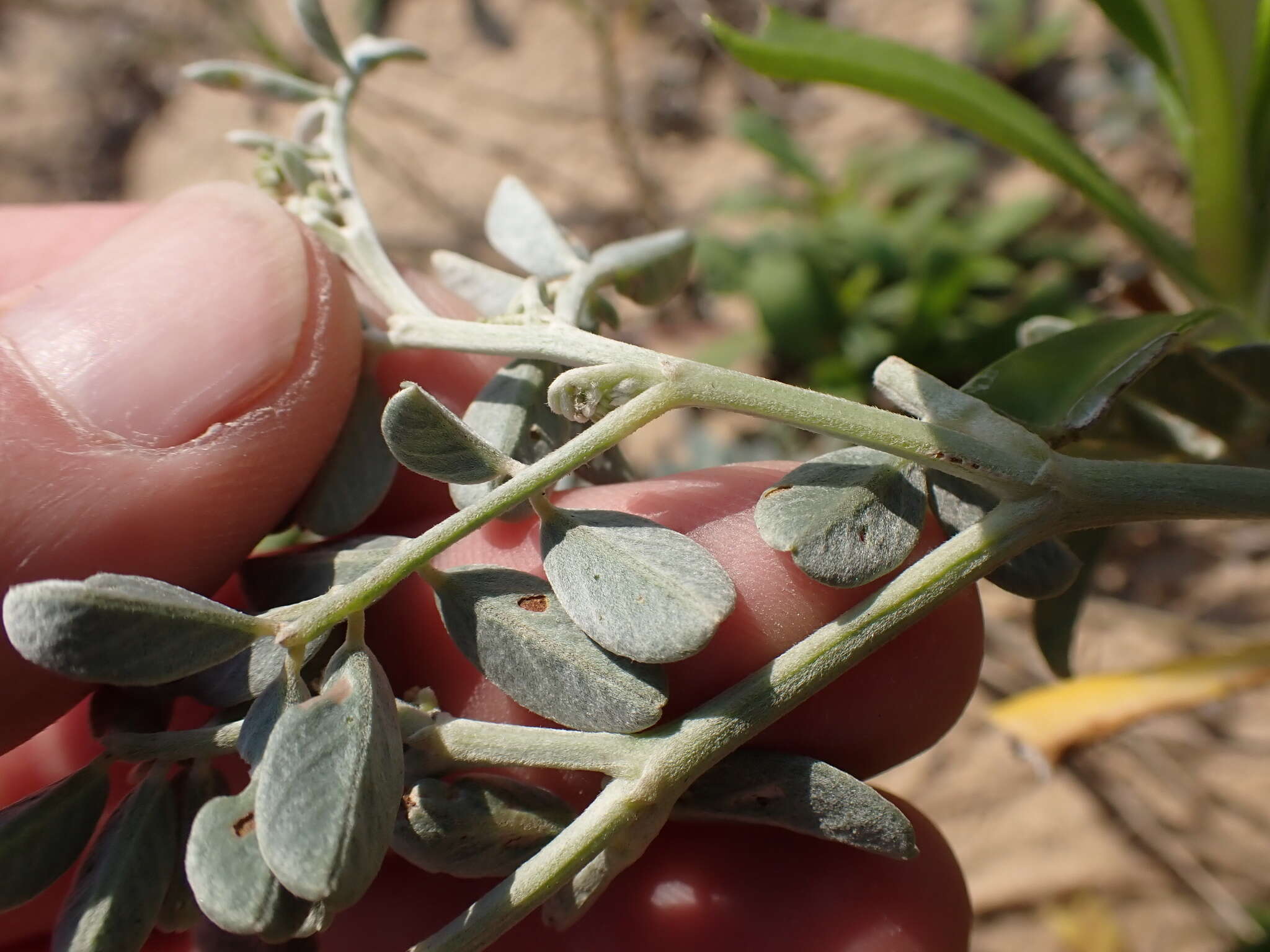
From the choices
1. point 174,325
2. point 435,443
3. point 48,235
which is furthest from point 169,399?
point 48,235

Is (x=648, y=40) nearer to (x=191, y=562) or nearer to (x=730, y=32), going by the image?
(x=730, y=32)

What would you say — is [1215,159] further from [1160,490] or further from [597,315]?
→ [597,315]

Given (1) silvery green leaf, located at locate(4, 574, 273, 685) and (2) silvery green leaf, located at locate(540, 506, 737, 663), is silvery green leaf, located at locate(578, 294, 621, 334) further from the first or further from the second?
(1) silvery green leaf, located at locate(4, 574, 273, 685)

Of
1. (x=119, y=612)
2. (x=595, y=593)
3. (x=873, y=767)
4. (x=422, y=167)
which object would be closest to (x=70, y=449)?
(x=119, y=612)

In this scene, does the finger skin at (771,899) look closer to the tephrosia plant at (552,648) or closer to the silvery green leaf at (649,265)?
the tephrosia plant at (552,648)

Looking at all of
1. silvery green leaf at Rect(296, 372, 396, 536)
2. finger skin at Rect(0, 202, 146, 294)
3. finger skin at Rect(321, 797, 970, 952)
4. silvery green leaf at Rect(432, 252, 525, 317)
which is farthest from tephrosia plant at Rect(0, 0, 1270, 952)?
finger skin at Rect(0, 202, 146, 294)

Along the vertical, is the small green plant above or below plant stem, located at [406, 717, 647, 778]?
below
